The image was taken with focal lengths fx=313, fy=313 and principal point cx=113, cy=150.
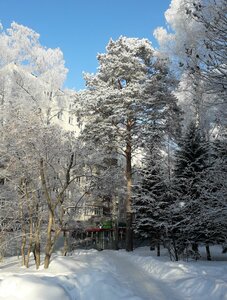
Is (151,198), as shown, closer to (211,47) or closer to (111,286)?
(111,286)

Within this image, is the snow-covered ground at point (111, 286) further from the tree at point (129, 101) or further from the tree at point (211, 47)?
the tree at point (129, 101)

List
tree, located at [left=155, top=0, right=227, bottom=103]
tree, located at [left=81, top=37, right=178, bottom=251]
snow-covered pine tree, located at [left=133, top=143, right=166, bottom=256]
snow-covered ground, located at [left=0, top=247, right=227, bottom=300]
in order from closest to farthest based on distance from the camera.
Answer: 1. snow-covered ground, located at [left=0, top=247, right=227, bottom=300]
2. tree, located at [left=155, top=0, right=227, bottom=103]
3. snow-covered pine tree, located at [left=133, top=143, right=166, bottom=256]
4. tree, located at [left=81, top=37, right=178, bottom=251]

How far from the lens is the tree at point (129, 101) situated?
2053cm

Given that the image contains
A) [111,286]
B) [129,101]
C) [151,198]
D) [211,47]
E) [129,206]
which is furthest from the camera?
[129,206]

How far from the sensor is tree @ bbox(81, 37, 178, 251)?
20531mm

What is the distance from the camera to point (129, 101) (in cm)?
2027

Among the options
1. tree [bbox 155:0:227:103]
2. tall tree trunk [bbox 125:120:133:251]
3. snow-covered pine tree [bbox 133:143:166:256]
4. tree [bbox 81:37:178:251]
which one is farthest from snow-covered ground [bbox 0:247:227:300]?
tree [bbox 81:37:178:251]

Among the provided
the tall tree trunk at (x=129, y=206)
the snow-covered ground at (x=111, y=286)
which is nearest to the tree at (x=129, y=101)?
the tall tree trunk at (x=129, y=206)

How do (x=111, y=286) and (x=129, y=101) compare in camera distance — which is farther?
(x=129, y=101)

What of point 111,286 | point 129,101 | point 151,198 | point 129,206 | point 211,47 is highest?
point 129,101

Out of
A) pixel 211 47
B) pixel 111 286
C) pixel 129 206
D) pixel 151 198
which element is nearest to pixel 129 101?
pixel 151 198

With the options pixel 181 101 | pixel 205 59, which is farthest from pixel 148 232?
pixel 205 59

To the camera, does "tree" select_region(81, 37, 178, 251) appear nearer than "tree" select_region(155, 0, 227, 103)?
No

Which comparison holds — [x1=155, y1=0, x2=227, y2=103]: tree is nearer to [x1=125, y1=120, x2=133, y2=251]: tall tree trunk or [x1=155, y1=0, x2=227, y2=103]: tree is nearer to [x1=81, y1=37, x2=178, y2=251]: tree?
[x1=81, y1=37, x2=178, y2=251]: tree
